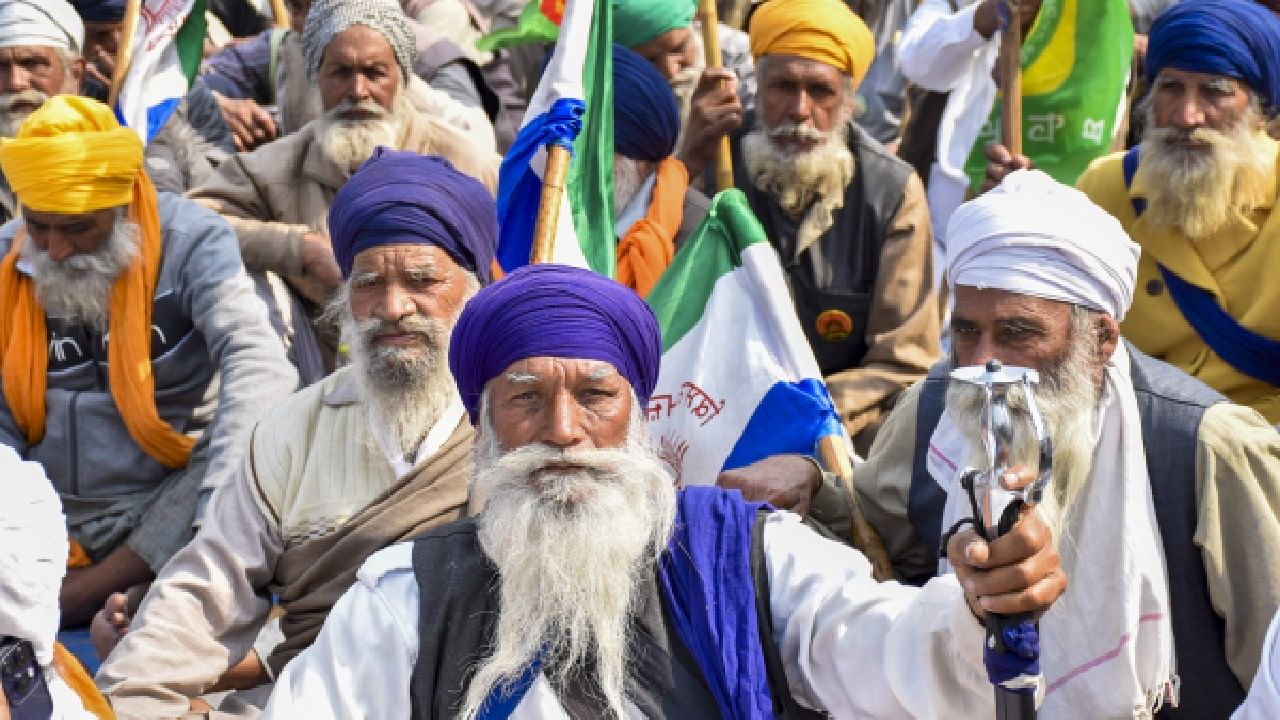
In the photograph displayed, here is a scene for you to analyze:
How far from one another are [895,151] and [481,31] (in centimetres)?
200

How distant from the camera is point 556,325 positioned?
4.29 metres

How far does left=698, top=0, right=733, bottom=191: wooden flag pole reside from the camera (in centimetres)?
698

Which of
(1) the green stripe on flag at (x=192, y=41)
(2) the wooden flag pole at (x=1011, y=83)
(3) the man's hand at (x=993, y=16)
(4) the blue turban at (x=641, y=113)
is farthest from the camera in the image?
(1) the green stripe on flag at (x=192, y=41)

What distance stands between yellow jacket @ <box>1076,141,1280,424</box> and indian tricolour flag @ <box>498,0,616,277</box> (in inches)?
61.1

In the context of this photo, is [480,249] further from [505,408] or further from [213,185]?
[213,185]

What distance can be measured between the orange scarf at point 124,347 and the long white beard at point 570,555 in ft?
9.00

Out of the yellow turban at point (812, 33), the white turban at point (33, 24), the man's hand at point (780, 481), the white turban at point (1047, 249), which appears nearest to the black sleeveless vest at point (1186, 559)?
the white turban at point (1047, 249)

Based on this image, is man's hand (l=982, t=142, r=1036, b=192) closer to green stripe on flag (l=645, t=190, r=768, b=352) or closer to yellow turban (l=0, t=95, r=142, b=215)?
green stripe on flag (l=645, t=190, r=768, b=352)

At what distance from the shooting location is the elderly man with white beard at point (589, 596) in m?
3.87

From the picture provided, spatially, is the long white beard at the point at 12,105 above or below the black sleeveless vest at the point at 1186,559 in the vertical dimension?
above

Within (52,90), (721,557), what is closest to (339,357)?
(52,90)

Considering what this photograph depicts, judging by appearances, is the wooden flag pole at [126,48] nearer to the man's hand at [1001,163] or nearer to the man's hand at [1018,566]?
the man's hand at [1001,163]

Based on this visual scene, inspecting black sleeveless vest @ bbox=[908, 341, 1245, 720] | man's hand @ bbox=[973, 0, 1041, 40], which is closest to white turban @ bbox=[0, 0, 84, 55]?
man's hand @ bbox=[973, 0, 1041, 40]

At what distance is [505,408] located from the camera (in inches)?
171
